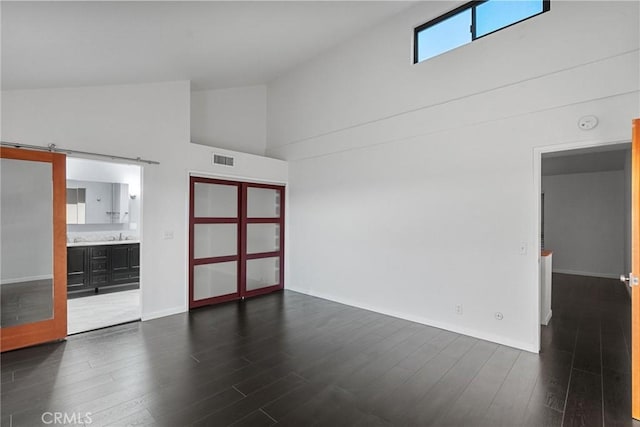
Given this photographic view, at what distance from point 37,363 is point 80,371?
0.57 m

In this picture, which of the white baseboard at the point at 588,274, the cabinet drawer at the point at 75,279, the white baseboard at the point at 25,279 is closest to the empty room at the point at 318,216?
the white baseboard at the point at 25,279

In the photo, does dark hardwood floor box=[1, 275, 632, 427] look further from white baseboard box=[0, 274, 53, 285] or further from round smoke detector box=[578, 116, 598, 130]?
round smoke detector box=[578, 116, 598, 130]

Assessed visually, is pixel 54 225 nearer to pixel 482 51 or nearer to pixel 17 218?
pixel 17 218

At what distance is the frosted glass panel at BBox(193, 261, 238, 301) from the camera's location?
498 cm

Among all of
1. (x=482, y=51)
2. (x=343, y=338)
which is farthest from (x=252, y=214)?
(x=482, y=51)

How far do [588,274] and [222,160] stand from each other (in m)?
9.47

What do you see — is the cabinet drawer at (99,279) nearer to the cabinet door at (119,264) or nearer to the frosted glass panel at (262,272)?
the cabinet door at (119,264)

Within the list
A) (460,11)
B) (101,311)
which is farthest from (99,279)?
(460,11)

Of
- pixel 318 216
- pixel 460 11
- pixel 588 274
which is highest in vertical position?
pixel 460 11

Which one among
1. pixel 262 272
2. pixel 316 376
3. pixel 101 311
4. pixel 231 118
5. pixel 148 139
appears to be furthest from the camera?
pixel 231 118

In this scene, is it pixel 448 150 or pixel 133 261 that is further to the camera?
pixel 133 261

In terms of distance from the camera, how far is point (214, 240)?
5223 mm

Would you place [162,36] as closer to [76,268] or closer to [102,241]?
[102,241]

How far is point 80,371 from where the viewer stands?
2834 mm
